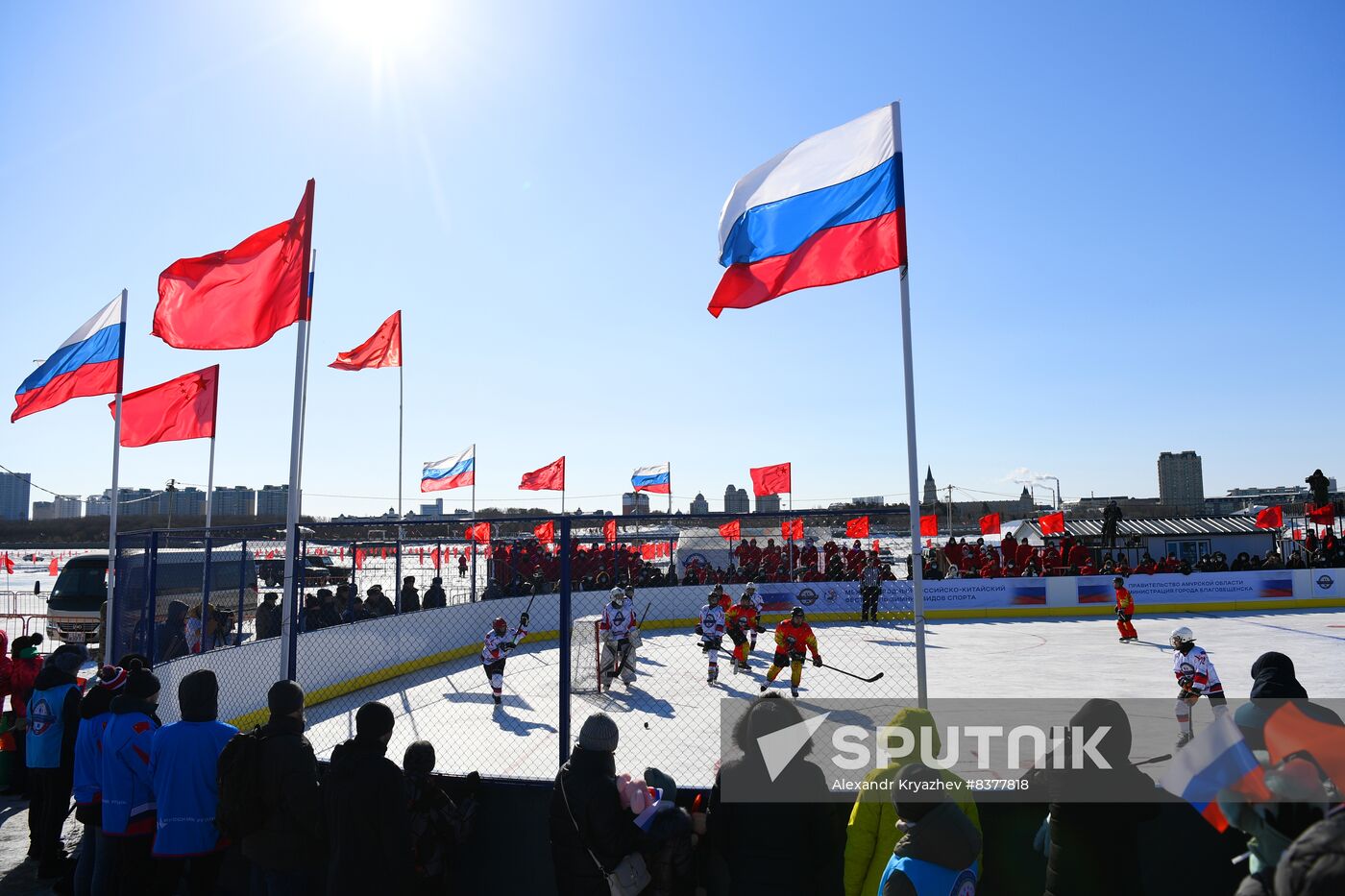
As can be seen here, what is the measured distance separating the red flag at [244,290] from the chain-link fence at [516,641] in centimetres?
207

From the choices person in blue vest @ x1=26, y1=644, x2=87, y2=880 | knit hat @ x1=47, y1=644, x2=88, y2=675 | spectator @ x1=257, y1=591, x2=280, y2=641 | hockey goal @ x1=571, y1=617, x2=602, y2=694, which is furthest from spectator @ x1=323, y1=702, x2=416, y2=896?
spectator @ x1=257, y1=591, x2=280, y2=641

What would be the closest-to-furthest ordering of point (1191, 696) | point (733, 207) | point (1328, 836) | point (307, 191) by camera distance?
point (1328, 836)
point (733, 207)
point (307, 191)
point (1191, 696)

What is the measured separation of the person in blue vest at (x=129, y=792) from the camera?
18.0 feet

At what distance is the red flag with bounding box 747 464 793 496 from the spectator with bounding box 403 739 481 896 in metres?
26.2

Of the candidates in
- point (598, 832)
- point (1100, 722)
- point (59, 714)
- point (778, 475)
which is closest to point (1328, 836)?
point (1100, 722)

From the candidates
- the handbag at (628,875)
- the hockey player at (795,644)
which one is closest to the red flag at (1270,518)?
the hockey player at (795,644)

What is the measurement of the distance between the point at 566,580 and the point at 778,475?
25329 millimetres

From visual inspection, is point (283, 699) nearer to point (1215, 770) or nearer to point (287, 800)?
point (287, 800)

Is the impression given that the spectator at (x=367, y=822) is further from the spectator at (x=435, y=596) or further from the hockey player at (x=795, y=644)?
the spectator at (x=435, y=596)

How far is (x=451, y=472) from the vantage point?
27578 mm

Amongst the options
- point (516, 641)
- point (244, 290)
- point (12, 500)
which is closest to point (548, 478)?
point (516, 641)

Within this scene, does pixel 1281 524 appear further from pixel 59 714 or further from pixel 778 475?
pixel 59 714

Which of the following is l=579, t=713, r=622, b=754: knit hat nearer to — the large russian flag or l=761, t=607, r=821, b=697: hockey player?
the large russian flag

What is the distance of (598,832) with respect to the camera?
386 centimetres
